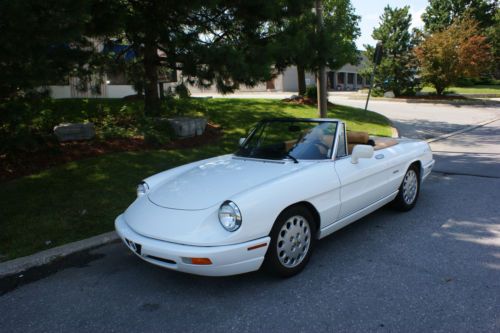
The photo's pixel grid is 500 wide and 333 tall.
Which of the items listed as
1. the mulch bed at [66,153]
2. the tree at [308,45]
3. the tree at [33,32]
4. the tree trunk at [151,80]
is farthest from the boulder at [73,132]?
the tree at [308,45]

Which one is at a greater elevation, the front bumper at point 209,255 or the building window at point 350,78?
the building window at point 350,78

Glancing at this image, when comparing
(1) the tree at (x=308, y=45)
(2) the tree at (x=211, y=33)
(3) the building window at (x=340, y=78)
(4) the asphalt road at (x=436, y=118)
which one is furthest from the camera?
(3) the building window at (x=340, y=78)

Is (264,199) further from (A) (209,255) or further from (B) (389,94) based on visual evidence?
(B) (389,94)

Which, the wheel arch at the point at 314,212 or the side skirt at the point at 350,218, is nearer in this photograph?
the wheel arch at the point at 314,212

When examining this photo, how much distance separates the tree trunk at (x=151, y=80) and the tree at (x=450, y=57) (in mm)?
20687

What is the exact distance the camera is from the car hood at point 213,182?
336 cm

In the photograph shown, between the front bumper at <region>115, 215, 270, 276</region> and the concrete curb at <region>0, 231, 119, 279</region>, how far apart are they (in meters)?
1.34

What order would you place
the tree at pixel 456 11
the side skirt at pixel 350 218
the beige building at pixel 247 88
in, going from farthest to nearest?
the tree at pixel 456 11, the beige building at pixel 247 88, the side skirt at pixel 350 218

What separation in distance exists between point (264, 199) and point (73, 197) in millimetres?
3429

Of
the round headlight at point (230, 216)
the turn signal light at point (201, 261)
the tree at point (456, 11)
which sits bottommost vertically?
the turn signal light at point (201, 261)

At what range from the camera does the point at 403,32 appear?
90.6 feet

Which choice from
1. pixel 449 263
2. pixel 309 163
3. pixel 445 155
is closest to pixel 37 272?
pixel 309 163

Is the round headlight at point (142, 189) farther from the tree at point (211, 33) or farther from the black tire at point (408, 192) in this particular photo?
the tree at point (211, 33)

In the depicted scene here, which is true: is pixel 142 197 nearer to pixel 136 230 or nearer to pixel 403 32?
pixel 136 230
